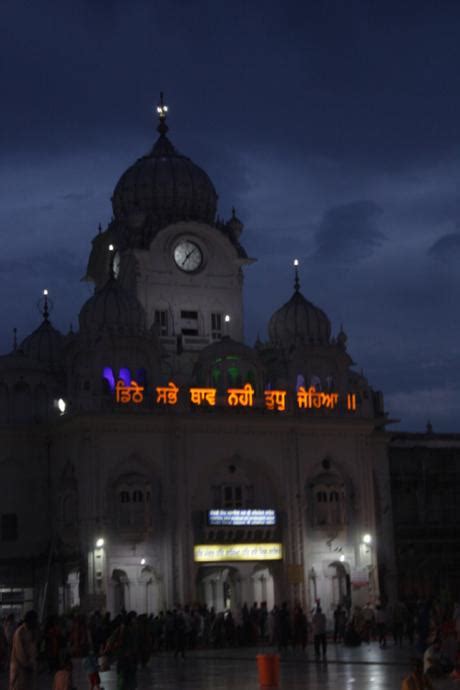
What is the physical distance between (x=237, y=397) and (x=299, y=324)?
641 centimetres

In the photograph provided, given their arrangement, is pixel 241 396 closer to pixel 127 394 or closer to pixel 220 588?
pixel 127 394

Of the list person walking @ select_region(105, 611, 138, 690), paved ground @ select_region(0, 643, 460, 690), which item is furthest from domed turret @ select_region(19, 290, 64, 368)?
person walking @ select_region(105, 611, 138, 690)

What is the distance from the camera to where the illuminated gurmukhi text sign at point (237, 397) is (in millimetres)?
56938

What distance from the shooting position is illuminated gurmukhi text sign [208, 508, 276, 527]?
5669 cm

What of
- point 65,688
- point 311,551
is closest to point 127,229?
point 311,551

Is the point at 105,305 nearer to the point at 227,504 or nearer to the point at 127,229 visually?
the point at 127,229

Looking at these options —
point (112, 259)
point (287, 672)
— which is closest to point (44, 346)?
point (112, 259)

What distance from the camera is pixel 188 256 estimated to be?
64.4m

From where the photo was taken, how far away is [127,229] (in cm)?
6391

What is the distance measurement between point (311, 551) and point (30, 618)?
40.5m

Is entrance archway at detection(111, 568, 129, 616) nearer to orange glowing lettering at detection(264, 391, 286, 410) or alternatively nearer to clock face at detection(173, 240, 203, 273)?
orange glowing lettering at detection(264, 391, 286, 410)

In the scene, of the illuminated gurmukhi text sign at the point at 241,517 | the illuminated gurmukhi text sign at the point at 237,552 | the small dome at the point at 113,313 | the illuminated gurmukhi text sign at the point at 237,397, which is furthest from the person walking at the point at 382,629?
the small dome at the point at 113,313

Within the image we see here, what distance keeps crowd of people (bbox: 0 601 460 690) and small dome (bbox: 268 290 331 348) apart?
13296 millimetres

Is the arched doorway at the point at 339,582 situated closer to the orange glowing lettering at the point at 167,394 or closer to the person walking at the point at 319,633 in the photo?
the orange glowing lettering at the point at 167,394
